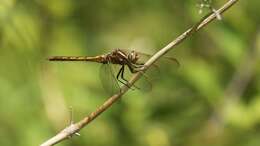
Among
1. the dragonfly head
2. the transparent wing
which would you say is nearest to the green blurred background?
the transparent wing

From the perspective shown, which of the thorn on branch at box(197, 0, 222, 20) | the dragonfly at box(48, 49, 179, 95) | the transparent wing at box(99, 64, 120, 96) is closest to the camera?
the thorn on branch at box(197, 0, 222, 20)

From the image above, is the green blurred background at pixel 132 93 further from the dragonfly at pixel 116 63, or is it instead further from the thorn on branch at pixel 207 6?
the thorn on branch at pixel 207 6

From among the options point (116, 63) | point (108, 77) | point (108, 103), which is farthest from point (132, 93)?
point (108, 103)

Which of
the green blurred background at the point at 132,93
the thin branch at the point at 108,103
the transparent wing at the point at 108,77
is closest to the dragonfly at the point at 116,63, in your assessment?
the transparent wing at the point at 108,77

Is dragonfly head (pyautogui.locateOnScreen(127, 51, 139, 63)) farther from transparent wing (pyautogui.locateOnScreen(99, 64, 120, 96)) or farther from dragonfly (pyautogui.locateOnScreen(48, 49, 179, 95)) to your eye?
transparent wing (pyautogui.locateOnScreen(99, 64, 120, 96))

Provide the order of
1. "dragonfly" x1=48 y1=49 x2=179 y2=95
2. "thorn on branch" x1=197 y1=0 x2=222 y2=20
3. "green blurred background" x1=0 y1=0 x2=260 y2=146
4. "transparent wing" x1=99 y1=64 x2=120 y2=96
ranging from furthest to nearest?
1. "green blurred background" x1=0 y1=0 x2=260 y2=146
2. "transparent wing" x1=99 y1=64 x2=120 y2=96
3. "dragonfly" x1=48 y1=49 x2=179 y2=95
4. "thorn on branch" x1=197 y1=0 x2=222 y2=20

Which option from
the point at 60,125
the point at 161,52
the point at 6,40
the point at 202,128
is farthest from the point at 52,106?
the point at 161,52
